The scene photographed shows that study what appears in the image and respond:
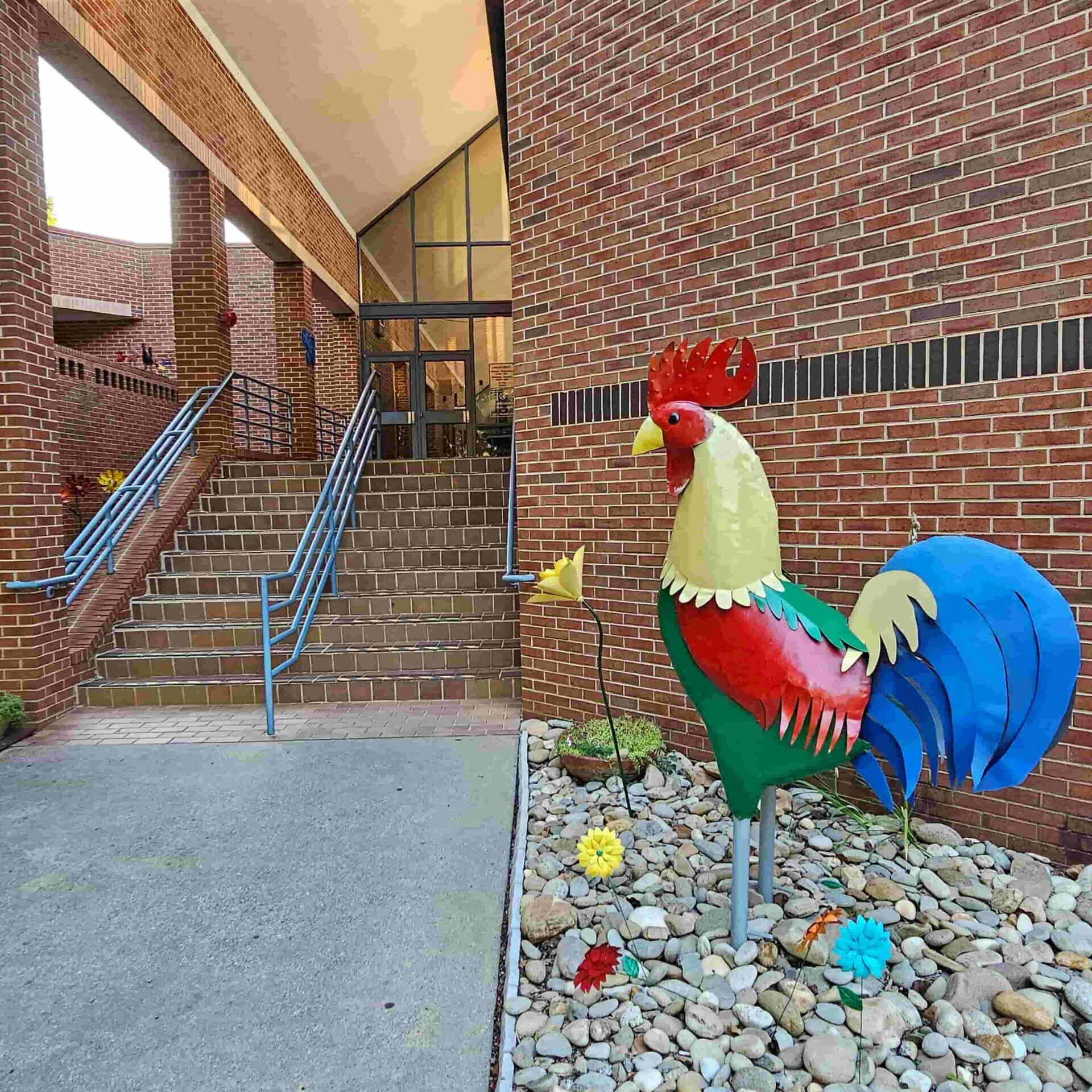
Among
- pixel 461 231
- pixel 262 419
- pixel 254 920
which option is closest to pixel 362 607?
pixel 254 920

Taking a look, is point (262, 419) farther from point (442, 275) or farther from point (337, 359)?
point (442, 275)

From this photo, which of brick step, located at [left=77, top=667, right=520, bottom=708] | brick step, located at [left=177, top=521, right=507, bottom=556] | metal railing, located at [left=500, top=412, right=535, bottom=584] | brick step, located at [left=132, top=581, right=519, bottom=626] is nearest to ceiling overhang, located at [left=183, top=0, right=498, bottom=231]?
brick step, located at [left=177, top=521, right=507, bottom=556]

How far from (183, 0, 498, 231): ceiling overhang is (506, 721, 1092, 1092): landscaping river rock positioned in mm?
9314

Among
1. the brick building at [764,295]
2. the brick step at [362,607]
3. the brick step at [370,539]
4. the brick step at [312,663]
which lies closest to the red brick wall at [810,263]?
the brick building at [764,295]

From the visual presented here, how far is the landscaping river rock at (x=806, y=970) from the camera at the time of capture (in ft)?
5.85

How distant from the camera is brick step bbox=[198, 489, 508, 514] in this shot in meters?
7.16

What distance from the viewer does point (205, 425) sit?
788 centimetres

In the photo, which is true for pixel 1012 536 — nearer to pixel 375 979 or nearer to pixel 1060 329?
pixel 1060 329

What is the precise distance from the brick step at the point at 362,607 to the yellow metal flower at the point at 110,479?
334cm

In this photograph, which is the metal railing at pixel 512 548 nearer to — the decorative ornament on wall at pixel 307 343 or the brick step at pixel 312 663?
the brick step at pixel 312 663

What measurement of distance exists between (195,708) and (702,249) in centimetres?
451

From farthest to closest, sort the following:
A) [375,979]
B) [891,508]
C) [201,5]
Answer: [201,5] < [891,508] < [375,979]

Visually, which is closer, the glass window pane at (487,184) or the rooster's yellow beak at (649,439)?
the rooster's yellow beak at (649,439)

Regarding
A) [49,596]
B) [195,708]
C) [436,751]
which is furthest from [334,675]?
[49,596]
